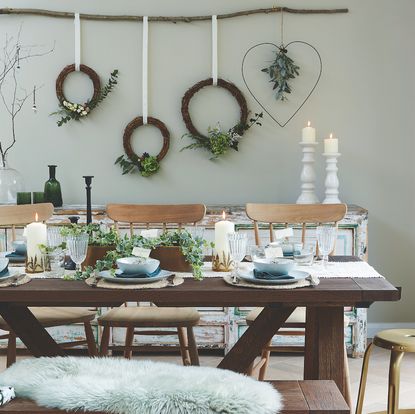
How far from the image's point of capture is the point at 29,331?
7.85 ft

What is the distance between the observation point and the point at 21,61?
14.2ft

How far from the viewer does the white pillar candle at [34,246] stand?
97.0 inches

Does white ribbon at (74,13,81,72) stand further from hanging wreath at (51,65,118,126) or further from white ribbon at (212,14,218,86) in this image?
white ribbon at (212,14,218,86)

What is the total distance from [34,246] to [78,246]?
0.20 m

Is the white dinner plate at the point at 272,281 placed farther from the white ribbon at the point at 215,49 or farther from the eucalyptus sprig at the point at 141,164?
the white ribbon at the point at 215,49

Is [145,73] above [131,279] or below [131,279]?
above

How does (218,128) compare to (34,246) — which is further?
(218,128)

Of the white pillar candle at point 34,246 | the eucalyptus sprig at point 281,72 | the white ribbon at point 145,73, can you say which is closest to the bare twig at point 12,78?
the white ribbon at point 145,73

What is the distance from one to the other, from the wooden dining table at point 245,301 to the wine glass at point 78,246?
122 mm

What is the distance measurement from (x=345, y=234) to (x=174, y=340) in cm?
110

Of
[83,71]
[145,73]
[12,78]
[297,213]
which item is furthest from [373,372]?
[12,78]

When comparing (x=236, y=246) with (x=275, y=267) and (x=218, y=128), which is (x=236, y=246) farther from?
(x=218, y=128)

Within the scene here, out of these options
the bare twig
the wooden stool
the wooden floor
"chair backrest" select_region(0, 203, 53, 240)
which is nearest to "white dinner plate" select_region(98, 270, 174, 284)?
the wooden stool

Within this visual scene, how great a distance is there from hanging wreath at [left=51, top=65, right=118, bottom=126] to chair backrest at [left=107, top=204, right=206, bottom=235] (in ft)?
4.05
